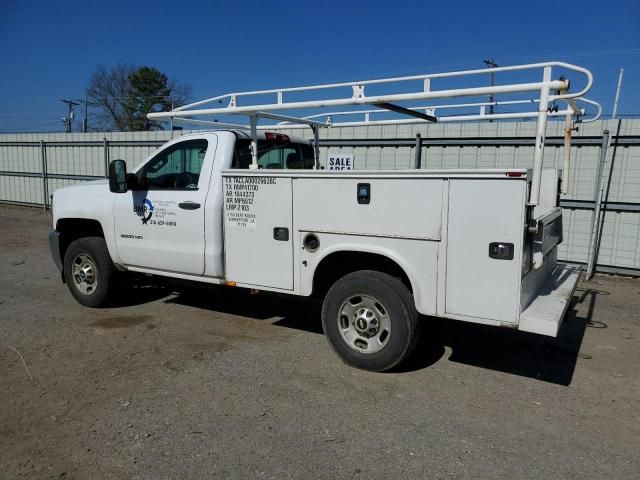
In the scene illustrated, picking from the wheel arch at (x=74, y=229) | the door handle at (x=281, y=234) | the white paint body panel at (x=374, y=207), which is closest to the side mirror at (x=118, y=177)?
the wheel arch at (x=74, y=229)

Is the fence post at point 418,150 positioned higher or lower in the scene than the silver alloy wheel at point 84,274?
higher

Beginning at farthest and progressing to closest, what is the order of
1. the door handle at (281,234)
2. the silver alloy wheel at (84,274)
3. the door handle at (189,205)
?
the silver alloy wheel at (84,274)
the door handle at (189,205)
the door handle at (281,234)

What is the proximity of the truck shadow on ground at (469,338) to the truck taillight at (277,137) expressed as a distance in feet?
5.84

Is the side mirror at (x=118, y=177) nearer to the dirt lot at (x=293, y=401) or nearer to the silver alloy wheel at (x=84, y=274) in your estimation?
the silver alloy wheel at (x=84, y=274)

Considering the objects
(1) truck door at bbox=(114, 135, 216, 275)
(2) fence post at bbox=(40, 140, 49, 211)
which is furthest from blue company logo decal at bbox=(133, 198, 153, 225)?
(2) fence post at bbox=(40, 140, 49, 211)

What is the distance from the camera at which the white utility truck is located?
3852mm

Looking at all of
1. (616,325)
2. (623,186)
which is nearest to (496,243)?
(616,325)

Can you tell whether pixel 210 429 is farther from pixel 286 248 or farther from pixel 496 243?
pixel 496 243

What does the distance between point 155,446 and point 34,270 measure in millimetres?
6897

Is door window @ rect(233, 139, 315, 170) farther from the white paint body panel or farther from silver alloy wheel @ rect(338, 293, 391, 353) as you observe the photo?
silver alloy wheel @ rect(338, 293, 391, 353)

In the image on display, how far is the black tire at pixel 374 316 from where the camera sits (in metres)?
4.28

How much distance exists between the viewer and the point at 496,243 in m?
3.82

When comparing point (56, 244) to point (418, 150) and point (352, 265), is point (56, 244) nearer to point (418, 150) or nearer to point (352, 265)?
point (352, 265)

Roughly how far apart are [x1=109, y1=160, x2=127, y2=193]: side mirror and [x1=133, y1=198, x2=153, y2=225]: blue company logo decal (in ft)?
0.85
